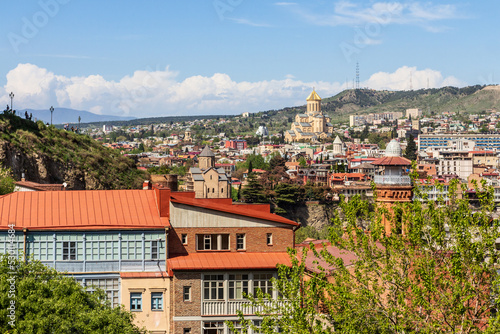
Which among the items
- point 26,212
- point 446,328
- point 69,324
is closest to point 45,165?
point 26,212

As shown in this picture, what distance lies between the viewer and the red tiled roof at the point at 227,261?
27.9 meters

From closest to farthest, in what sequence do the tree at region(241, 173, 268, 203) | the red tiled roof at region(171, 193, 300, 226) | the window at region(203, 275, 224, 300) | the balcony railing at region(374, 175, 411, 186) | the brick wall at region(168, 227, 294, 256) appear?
the window at region(203, 275, 224, 300) < the brick wall at region(168, 227, 294, 256) < the red tiled roof at region(171, 193, 300, 226) < the balcony railing at region(374, 175, 411, 186) < the tree at region(241, 173, 268, 203)

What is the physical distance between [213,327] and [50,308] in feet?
25.1

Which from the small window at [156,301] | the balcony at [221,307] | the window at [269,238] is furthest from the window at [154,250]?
the window at [269,238]

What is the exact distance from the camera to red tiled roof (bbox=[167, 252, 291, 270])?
2788cm

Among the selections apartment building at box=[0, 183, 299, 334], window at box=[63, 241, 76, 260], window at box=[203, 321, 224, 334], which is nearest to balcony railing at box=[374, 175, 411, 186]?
apartment building at box=[0, 183, 299, 334]

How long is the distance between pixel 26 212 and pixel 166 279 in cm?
590

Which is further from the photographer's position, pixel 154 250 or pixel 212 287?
pixel 154 250

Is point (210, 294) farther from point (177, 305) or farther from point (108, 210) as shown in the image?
point (108, 210)

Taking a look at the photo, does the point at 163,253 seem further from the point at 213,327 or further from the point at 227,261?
the point at 213,327

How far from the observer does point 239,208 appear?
3106 centimetres

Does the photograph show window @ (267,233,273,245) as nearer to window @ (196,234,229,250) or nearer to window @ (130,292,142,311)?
window @ (196,234,229,250)

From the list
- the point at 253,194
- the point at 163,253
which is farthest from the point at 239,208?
the point at 253,194

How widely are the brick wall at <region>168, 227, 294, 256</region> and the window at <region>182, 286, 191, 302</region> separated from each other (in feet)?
5.14
